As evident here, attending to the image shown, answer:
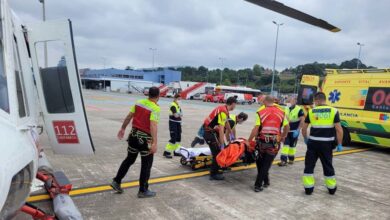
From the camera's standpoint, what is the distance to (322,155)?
16.3ft

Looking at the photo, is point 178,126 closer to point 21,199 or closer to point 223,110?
point 223,110

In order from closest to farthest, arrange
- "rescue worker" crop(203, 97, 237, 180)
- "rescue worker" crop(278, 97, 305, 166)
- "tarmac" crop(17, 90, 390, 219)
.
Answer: "tarmac" crop(17, 90, 390, 219), "rescue worker" crop(203, 97, 237, 180), "rescue worker" crop(278, 97, 305, 166)

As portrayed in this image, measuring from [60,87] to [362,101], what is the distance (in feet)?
29.0

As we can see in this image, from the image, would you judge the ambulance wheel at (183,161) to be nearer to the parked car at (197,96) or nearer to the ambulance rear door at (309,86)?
the ambulance rear door at (309,86)

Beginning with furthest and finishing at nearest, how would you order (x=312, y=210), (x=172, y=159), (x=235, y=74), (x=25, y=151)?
(x=235, y=74) < (x=172, y=159) < (x=312, y=210) < (x=25, y=151)

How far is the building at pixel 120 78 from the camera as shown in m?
75.4

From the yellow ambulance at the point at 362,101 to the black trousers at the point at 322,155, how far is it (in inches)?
116

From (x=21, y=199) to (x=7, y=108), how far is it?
0.71m

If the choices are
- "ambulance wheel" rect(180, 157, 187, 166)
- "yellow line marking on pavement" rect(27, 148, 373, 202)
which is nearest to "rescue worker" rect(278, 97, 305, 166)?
"yellow line marking on pavement" rect(27, 148, 373, 202)

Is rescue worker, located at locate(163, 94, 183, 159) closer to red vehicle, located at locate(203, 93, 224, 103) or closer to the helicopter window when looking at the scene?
the helicopter window

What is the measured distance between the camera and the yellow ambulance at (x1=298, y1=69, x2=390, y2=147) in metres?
8.58

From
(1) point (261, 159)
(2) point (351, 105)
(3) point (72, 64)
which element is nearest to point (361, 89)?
(2) point (351, 105)

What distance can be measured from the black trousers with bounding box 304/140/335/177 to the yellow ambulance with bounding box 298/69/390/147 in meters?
2.96

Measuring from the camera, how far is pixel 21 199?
2279 mm
